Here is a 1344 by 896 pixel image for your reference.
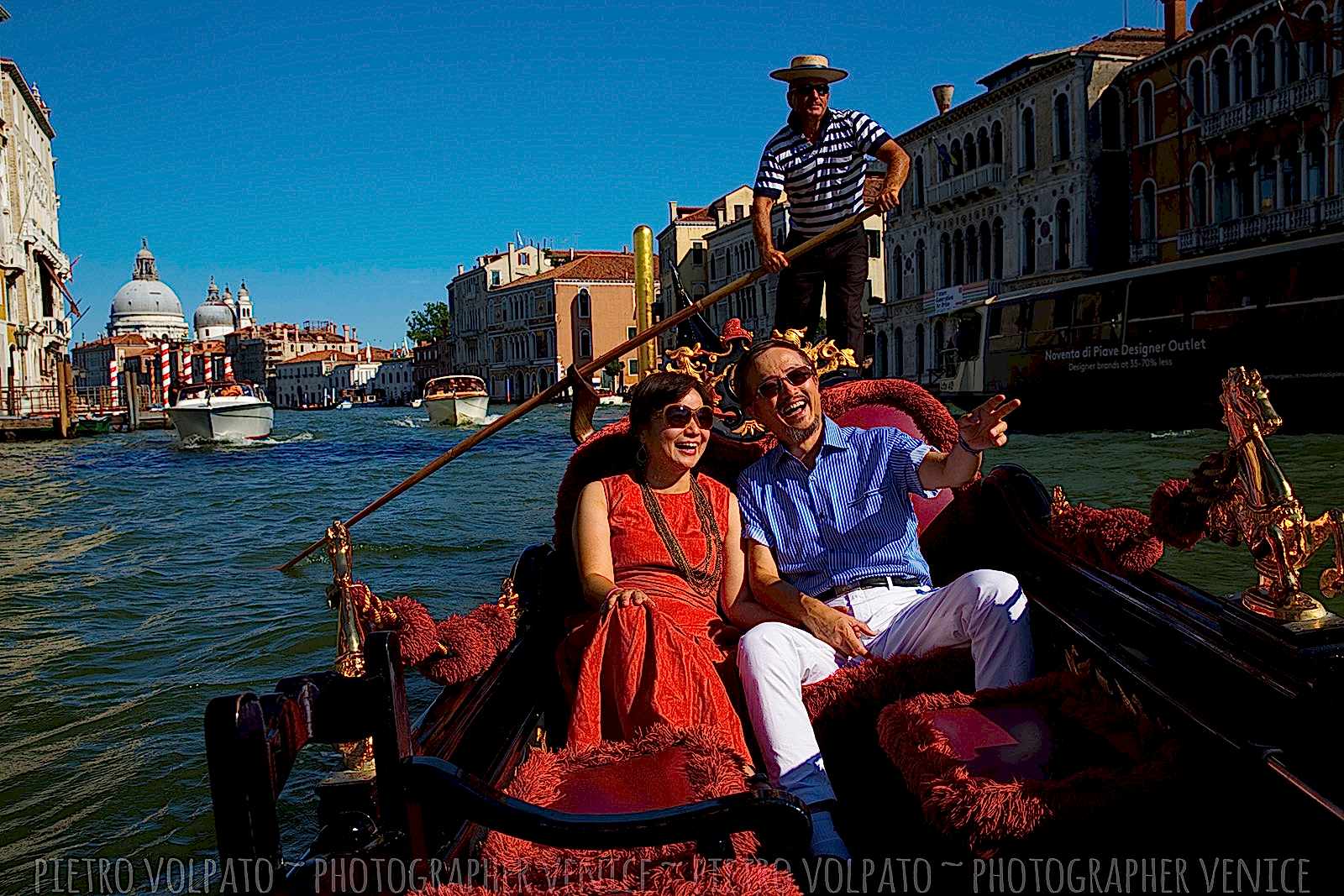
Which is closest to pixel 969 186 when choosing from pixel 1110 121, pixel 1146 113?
pixel 1110 121

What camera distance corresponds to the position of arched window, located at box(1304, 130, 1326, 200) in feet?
39.0

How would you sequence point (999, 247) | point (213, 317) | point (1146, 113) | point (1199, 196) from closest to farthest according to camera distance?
point (1199, 196), point (1146, 113), point (999, 247), point (213, 317)

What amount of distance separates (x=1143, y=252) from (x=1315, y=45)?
3.28 m

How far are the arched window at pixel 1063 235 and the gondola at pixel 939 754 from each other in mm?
14851

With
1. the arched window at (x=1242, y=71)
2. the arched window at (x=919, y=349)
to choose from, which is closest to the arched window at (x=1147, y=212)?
the arched window at (x=1242, y=71)

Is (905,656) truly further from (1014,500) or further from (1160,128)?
(1160,128)

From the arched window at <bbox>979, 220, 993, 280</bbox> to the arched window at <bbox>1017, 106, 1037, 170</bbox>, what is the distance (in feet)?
4.43

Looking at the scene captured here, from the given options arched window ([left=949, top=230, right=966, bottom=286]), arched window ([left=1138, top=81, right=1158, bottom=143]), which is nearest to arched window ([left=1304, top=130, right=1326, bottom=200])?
arched window ([left=1138, top=81, right=1158, bottom=143])

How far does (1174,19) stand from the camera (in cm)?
1454

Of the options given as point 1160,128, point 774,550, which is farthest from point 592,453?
point 1160,128

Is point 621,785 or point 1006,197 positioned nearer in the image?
point 621,785

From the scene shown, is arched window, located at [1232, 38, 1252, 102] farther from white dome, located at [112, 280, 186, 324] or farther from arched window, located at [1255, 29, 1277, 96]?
white dome, located at [112, 280, 186, 324]

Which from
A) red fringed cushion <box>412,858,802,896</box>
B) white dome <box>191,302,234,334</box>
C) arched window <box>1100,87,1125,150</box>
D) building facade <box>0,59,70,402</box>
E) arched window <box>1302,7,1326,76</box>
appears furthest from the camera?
white dome <box>191,302,234,334</box>

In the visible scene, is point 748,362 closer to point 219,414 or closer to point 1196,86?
point 1196,86
